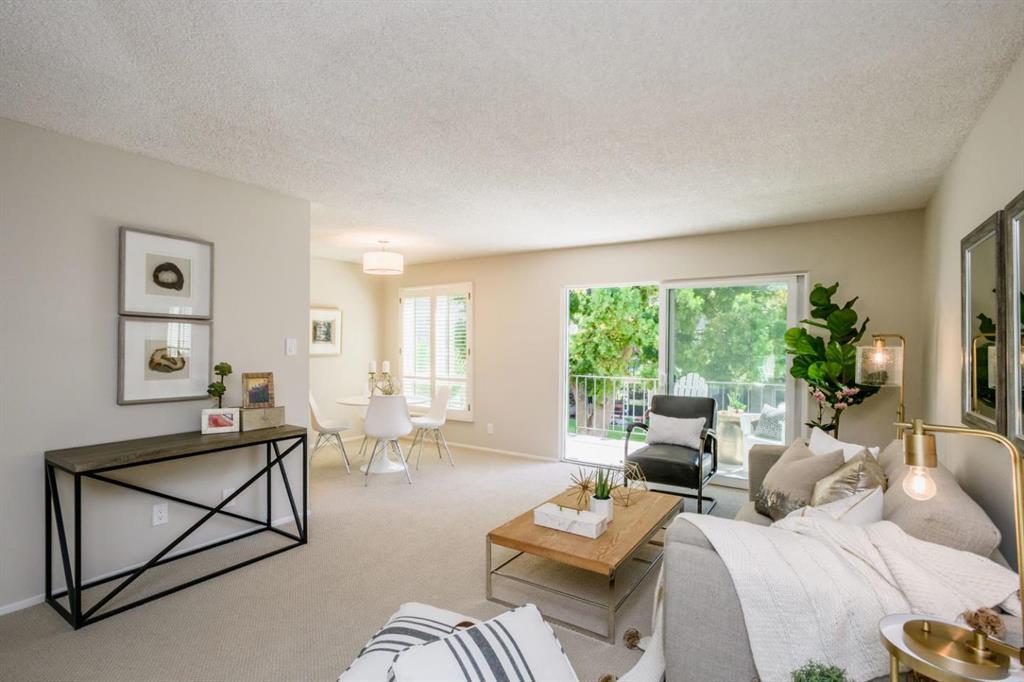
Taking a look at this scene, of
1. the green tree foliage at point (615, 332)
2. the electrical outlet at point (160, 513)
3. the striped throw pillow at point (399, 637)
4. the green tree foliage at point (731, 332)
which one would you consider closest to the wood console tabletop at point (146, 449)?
the electrical outlet at point (160, 513)

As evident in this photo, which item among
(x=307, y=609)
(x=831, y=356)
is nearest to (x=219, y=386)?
(x=307, y=609)

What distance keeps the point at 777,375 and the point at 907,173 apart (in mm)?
2029

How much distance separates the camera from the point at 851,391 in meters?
3.95

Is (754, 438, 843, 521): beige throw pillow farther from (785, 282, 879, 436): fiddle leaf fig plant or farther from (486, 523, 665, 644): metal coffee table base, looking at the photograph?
(785, 282, 879, 436): fiddle leaf fig plant

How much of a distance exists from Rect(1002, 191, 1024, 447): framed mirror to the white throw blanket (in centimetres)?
62

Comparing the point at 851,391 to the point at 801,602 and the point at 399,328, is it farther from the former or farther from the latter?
the point at 399,328

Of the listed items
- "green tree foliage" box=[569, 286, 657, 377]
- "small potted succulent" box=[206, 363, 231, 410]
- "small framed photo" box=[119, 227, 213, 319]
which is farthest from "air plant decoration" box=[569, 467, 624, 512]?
"green tree foliage" box=[569, 286, 657, 377]

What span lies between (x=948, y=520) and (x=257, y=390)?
366 centimetres

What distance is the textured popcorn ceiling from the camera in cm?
172

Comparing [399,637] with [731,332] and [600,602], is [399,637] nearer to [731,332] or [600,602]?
[600,602]

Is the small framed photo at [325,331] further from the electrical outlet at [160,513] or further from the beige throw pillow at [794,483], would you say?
the beige throw pillow at [794,483]

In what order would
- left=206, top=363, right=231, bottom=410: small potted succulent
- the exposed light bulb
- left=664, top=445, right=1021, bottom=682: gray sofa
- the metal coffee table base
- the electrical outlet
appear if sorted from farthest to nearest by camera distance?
left=206, top=363, right=231, bottom=410: small potted succulent, the electrical outlet, the metal coffee table base, left=664, top=445, right=1021, bottom=682: gray sofa, the exposed light bulb

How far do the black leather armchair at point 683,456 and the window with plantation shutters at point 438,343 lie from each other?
2.73 metres

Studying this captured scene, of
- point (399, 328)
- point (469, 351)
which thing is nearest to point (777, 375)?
point (469, 351)
